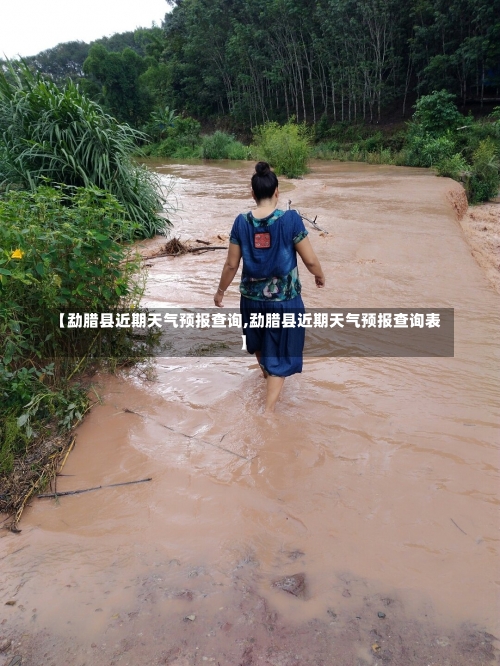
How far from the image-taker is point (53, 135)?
593 centimetres

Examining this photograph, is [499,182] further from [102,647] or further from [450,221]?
[102,647]

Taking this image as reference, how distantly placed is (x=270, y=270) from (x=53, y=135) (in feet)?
15.4

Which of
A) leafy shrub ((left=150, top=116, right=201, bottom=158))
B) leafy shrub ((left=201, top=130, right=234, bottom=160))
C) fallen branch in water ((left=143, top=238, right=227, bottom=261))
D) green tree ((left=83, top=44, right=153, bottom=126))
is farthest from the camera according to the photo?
green tree ((left=83, top=44, right=153, bottom=126))

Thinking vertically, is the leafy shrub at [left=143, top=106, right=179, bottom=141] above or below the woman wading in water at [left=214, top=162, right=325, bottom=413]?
above

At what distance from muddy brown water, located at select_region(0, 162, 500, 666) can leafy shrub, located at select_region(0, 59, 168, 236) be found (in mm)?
3652

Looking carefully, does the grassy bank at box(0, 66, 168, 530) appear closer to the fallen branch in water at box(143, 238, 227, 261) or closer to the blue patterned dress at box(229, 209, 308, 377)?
the blue patterned dress at box(229, 209, 308, 377)

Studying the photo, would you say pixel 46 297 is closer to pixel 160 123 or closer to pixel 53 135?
pixel 53 135

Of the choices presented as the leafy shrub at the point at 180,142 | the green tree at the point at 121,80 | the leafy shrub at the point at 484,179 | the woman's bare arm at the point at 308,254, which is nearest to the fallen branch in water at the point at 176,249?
the woman's bare arm at the point at 308,254

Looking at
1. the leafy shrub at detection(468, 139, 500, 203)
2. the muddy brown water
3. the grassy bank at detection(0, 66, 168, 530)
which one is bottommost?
the muddy brown water

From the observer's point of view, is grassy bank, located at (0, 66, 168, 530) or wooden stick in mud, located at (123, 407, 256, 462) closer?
grassy bank, located at (0, 66, 168, 530)

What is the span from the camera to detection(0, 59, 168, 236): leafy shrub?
18.8 feet

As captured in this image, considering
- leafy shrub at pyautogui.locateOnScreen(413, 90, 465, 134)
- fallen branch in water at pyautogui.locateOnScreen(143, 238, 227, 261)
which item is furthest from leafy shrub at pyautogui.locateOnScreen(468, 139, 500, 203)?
fallen branch in water at pyautogui.locateOnScreen(143, 238, 227, 261)

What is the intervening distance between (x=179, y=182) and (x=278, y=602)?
14.6 m

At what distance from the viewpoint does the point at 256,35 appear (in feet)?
94.0
